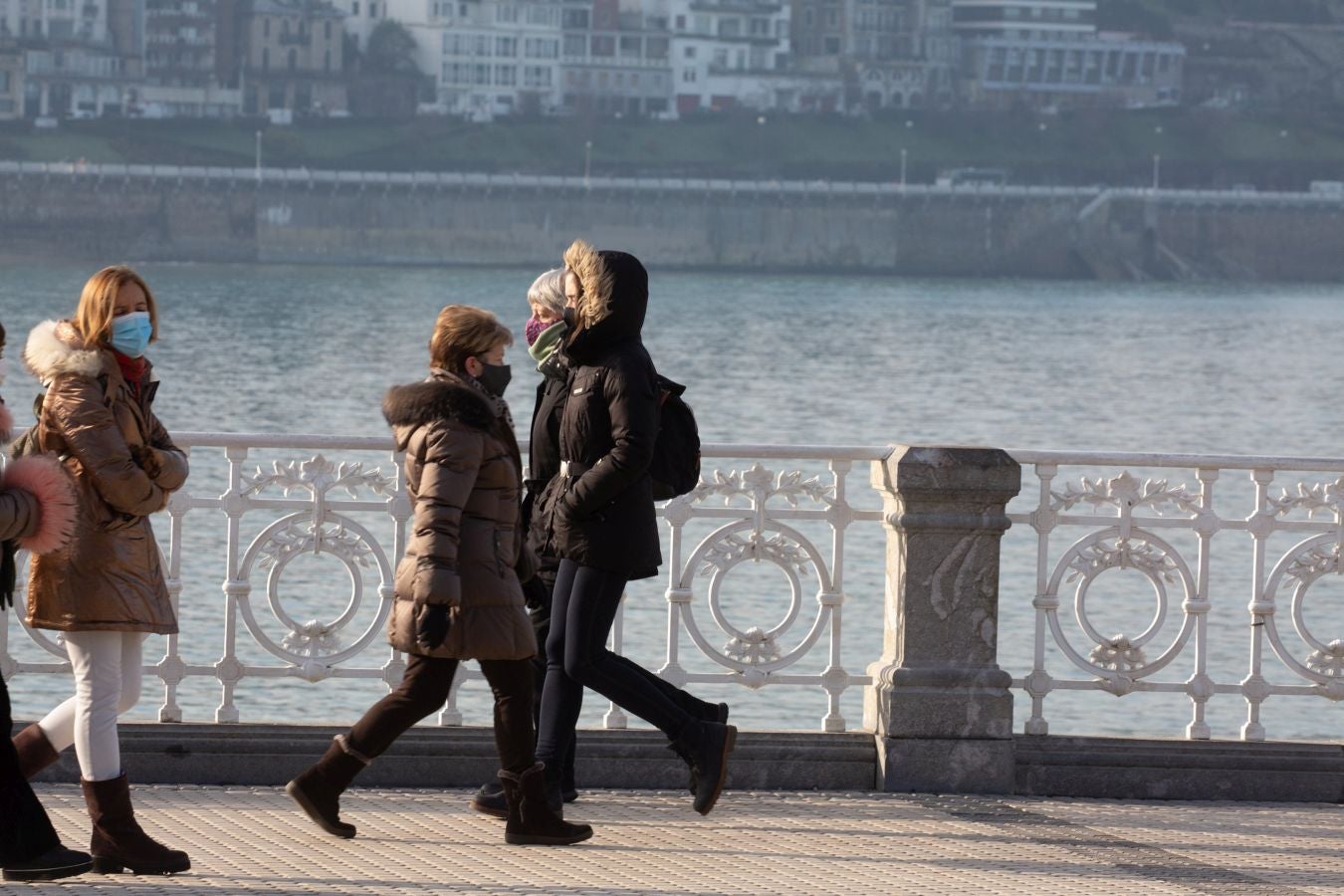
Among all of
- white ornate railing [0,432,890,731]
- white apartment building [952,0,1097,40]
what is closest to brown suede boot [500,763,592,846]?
white ornate railing [0,432,890,731]

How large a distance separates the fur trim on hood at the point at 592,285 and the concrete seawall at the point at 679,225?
93717mm

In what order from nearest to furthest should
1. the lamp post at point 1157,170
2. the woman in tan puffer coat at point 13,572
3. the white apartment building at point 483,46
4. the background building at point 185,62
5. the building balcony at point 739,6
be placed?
the woman in tan puffer coat at point 13,572
the background building at point 185,62
the lamp post at point 1157,170
the white apartment building at point 483,46
the building balcony at point 739,6

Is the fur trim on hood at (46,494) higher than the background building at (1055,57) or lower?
lower

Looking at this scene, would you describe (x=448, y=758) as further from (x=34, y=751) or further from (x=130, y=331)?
(x=130, y=331)

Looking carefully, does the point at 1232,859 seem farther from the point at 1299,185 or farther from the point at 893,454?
the point at 1299,185

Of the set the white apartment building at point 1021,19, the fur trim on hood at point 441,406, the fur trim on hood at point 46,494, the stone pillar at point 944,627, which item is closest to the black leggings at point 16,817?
the fur trim on hood at point 46,494

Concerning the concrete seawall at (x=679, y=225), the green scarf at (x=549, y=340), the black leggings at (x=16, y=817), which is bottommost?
the concrete seawall at (x=679, y=225)

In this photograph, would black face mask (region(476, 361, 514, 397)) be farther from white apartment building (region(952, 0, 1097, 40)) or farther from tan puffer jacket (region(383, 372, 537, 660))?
white apartment building (region(952, 0, 1097, 40))

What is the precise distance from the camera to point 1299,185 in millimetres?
120125

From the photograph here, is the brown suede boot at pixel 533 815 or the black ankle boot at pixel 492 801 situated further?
the black ankle boot at pixel 492 801

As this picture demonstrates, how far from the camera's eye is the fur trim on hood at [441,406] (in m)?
4.20

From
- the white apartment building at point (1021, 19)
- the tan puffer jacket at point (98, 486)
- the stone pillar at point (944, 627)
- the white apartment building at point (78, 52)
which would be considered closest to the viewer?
the tan puffer jacket at point (98, 486)

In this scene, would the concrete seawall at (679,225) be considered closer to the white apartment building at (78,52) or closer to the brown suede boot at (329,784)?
the white apartment building at (78,52)

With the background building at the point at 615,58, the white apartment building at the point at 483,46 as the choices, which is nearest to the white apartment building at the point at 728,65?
the background building at the point at 615,58
